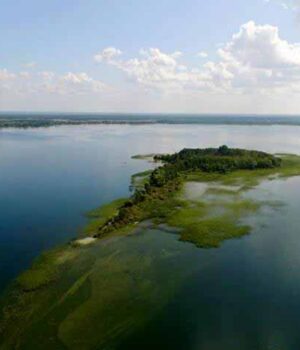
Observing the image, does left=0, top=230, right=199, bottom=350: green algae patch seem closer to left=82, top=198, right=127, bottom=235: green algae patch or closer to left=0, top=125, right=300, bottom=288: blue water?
left=0, top=125, right=300, bottom=288: blue water

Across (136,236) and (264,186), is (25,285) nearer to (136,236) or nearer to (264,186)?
(136,236)

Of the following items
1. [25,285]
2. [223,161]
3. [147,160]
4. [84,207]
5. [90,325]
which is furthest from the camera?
[147,160]

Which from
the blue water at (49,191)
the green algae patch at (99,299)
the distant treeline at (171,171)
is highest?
the distant treeline at (171,171)

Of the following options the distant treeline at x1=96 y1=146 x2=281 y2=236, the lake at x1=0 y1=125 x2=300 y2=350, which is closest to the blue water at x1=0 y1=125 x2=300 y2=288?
the lake at x1=0 y1=125 x2=300 y2=350

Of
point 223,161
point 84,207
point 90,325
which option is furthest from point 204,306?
point 223,161

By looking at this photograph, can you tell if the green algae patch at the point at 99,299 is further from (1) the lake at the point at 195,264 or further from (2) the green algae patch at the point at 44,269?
(2) the green algae patch at the point at 44,269

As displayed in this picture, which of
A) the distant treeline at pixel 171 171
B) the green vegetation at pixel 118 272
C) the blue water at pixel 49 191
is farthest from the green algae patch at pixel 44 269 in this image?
the distant treeline at pixel 171 171

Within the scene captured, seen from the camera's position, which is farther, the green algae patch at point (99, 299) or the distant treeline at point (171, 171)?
the distant treeline at point (171, 171)

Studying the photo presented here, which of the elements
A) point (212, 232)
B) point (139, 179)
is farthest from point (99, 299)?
point (139, 179)

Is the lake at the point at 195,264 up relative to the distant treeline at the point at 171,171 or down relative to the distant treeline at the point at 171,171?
Answer: down
